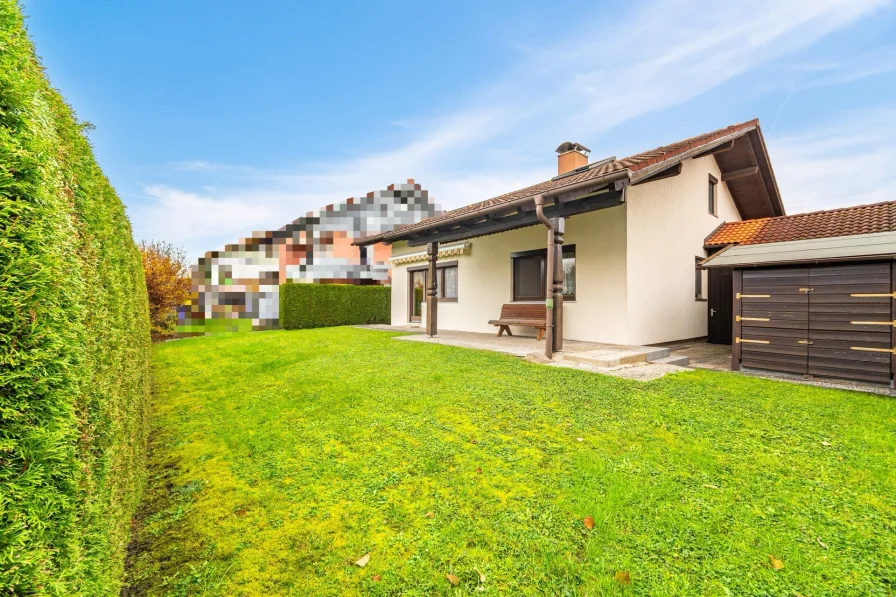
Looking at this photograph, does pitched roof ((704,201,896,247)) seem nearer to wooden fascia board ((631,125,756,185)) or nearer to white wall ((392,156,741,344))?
white wall ((392,156,741,344))

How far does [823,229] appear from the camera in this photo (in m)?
8.23

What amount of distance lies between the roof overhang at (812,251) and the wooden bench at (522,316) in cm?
410

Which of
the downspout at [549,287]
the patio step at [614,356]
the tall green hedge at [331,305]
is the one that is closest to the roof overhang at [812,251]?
the patio step at [614,356]

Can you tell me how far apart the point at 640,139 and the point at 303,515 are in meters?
21.1

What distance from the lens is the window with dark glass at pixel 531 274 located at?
10.6 m

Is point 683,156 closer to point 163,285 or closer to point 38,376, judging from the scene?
point 38,376

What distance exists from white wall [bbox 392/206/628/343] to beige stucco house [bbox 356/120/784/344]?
0.03m

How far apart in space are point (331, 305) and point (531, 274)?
949 centimetres

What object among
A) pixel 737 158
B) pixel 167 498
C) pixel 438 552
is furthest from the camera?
pixel 737 158

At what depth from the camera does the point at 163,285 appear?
13.5m

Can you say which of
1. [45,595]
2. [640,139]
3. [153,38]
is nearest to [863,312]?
[45,595]

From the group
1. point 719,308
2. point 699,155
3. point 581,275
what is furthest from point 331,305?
point 719,308

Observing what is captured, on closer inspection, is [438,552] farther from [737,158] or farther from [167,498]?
[737,158]

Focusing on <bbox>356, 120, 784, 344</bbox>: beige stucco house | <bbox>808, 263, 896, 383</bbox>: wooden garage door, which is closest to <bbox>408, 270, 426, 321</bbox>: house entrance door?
<bbox>356, 120, 784, 344</bbox>: beige stucco house
